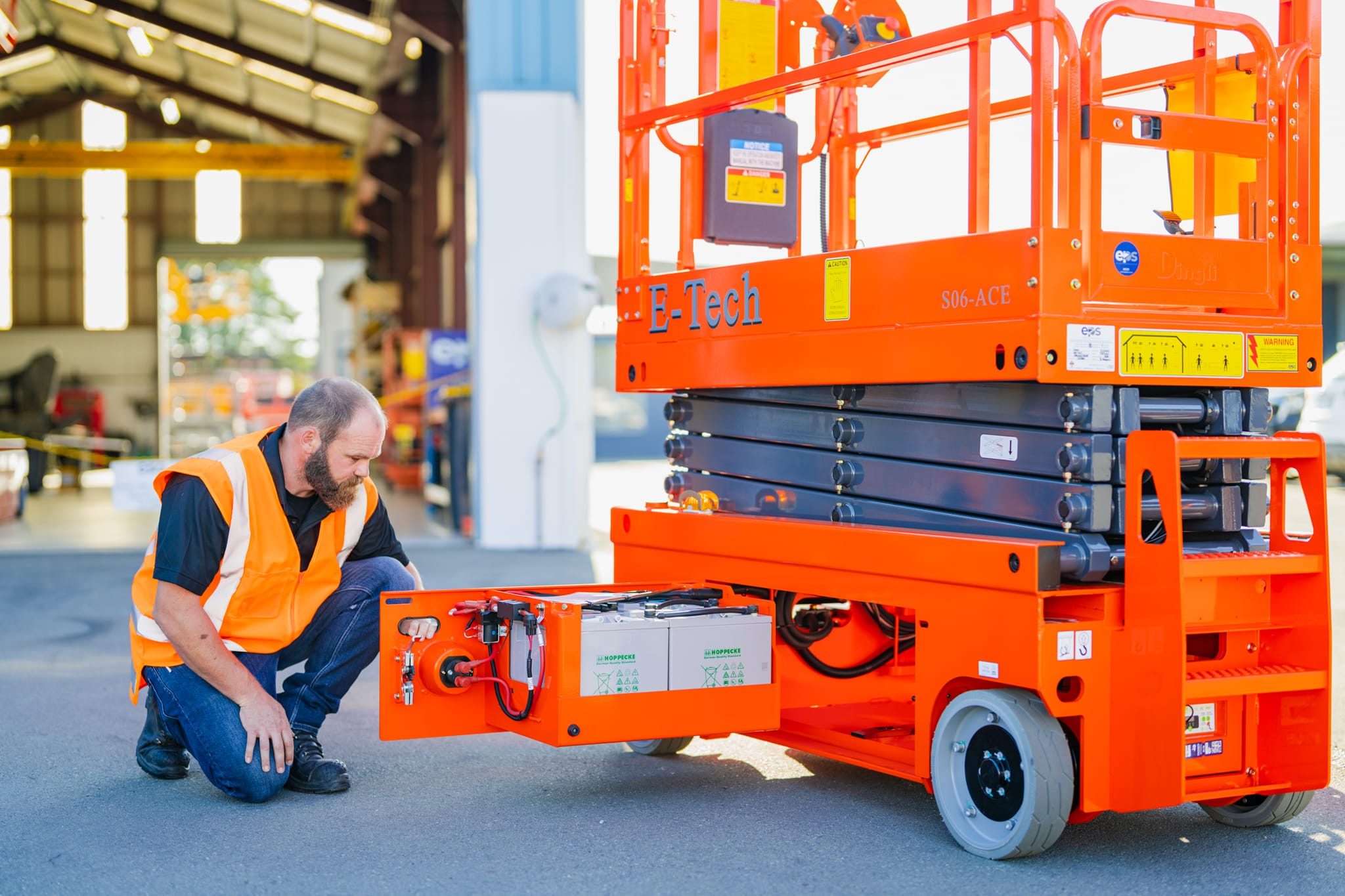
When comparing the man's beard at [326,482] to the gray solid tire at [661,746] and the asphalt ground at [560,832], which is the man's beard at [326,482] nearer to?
the asphalt ground at [560,832]

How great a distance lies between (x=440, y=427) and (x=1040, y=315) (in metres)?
14.3

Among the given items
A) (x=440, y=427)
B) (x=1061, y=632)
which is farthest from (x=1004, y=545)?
(x=440, y=427)

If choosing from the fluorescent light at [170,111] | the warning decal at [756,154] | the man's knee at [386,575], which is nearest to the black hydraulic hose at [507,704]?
the man's knee at [386,575]

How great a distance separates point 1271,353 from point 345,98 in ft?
74.3

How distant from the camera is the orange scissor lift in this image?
11.6 feet

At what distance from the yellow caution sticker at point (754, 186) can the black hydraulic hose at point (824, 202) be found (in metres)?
0.15

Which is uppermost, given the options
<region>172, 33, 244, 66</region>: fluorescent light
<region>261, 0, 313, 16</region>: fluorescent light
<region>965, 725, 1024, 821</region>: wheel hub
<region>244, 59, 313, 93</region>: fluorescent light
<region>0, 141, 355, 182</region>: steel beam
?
<region>172, 33, 244, 66</region>: fluorescent light

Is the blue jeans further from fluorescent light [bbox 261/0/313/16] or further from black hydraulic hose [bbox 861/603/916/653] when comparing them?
fluorescent light [bbox 261/0/313/16]

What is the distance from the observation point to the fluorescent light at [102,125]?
34.6m

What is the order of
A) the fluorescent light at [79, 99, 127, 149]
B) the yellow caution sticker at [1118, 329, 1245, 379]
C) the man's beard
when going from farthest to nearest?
the fluorescent light at [79, 99, 127, 149] → the man's beard → the yellow caution sticker at [1118, 329, 1245, 379]

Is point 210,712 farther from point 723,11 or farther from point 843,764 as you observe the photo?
point 723,11

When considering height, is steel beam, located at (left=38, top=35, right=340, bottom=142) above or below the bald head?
above

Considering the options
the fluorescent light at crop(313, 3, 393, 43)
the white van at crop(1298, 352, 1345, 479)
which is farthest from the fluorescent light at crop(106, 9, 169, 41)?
the white van at crop(1298, 352, 1345, 479)

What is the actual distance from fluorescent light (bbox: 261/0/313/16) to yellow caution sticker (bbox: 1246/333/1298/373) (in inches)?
690
